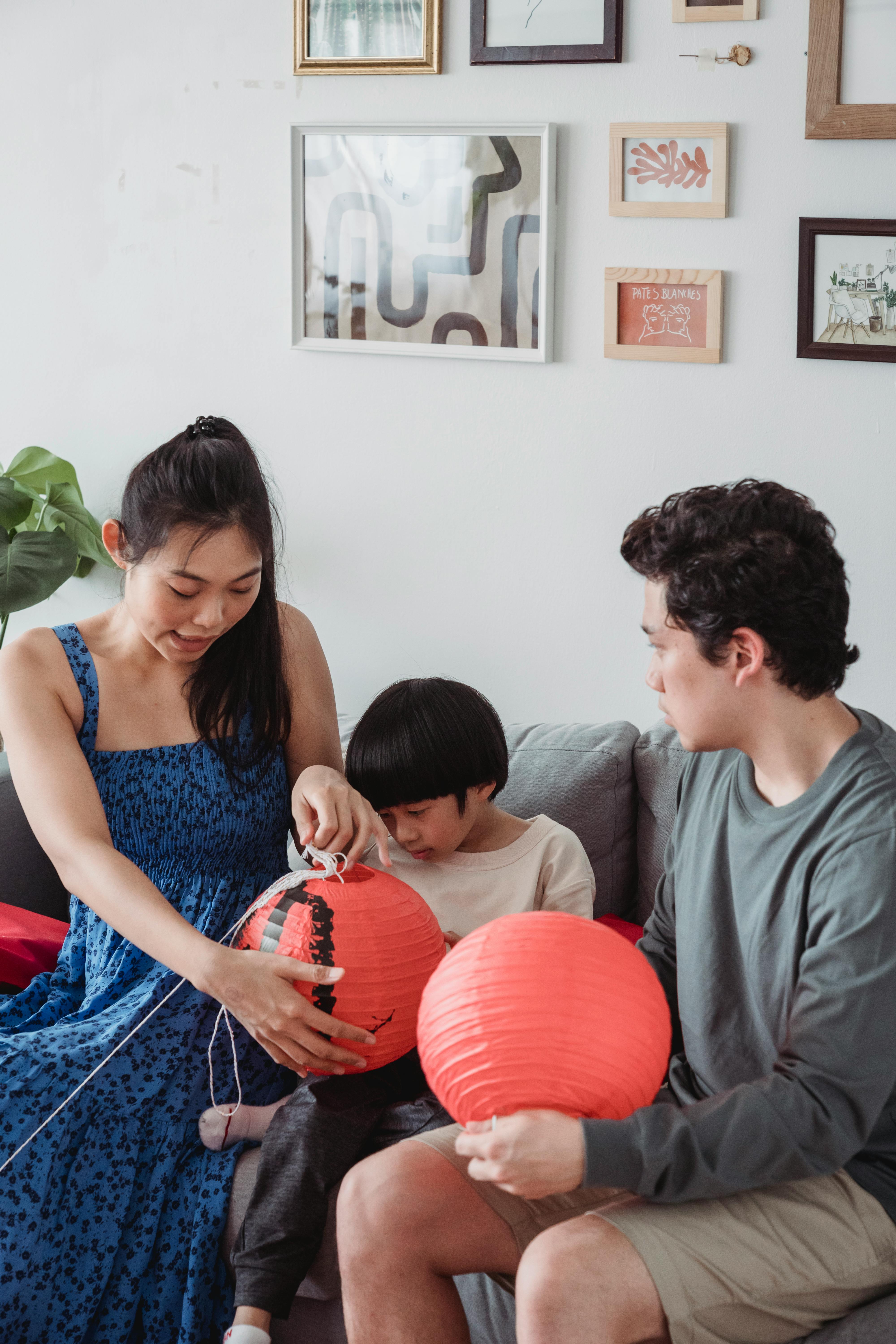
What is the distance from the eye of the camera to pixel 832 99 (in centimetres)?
199

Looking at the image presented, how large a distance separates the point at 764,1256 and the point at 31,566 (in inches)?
71.9

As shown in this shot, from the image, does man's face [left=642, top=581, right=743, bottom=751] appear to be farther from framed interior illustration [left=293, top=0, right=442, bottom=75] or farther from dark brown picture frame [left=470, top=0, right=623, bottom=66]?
framed interior illustration [left=293, top=0, right=442, bottom=75]

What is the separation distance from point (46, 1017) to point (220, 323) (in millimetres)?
1507

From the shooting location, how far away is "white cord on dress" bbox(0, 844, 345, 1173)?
4.60 feet

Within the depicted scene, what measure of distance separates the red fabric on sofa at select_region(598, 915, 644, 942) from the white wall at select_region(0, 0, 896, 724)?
48 centimetres

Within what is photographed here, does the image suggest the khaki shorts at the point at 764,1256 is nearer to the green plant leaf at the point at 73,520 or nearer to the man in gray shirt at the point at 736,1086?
the man in gray shirt at the point at 736,1086

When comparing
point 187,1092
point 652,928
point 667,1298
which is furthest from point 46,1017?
point 667,1298

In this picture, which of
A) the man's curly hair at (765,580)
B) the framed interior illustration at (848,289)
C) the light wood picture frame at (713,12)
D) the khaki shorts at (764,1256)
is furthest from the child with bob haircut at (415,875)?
the light wood picture frame at (713,12)

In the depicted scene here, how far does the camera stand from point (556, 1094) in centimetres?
107

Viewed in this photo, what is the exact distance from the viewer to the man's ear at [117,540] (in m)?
1.63

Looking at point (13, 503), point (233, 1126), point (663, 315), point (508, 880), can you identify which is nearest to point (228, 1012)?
point (233, 1126)

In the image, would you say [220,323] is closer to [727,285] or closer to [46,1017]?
[727,285]

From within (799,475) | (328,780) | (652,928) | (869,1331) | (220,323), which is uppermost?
(220,323)

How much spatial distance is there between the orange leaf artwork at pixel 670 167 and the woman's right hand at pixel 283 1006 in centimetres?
153
